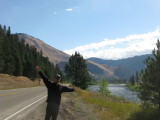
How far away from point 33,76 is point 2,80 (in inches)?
1581

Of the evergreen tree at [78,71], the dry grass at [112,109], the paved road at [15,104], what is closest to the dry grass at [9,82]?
the evergreen tree at [78,71]

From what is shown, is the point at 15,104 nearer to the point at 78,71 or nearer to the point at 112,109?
the point at 112,109

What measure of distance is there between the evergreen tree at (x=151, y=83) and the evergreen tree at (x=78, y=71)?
187 feet

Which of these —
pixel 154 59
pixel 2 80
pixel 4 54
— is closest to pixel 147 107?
pixel 154 59

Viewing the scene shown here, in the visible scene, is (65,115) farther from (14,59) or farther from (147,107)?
(14,59)

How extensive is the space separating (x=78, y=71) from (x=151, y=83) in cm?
5961

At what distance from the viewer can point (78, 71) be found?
7525 cm

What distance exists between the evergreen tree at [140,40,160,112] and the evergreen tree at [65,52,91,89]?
187 ft

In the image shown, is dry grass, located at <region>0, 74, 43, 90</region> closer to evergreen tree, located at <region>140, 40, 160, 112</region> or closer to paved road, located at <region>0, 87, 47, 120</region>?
paved road, located at <region>0, 87, 47, 120</region>

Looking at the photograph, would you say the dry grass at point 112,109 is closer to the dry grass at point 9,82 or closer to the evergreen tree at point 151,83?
the evergreen tree at point 151,83

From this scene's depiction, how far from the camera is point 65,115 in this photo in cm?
1314

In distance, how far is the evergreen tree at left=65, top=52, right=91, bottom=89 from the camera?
7381 cm

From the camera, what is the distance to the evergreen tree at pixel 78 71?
7381cm

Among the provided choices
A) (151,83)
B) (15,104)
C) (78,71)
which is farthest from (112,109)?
(78,71)
